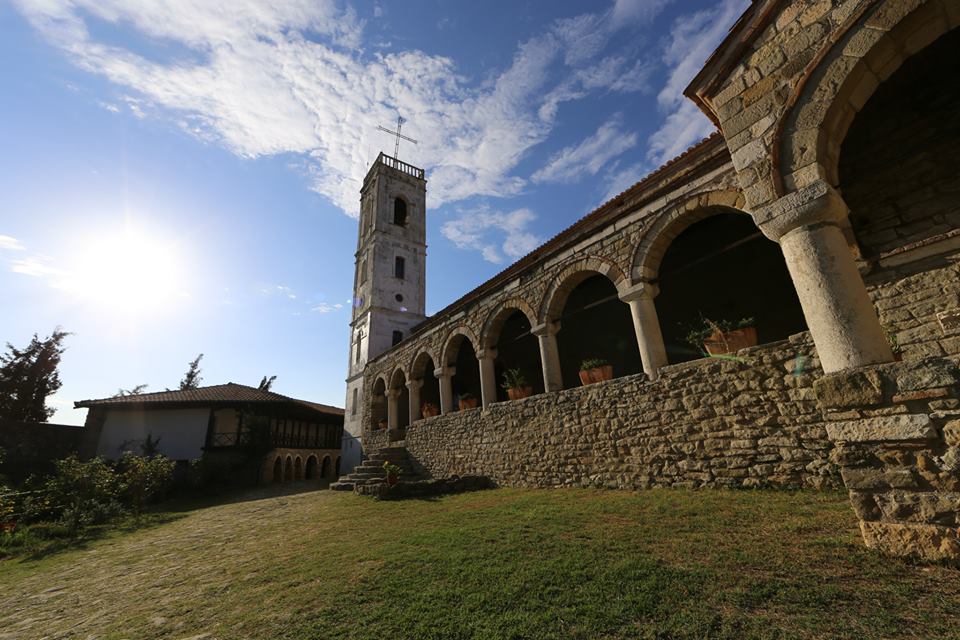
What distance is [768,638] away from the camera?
2.13 metres

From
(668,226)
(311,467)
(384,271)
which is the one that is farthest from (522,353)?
(311,467)

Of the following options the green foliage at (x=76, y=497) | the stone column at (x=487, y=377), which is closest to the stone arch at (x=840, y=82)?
the stone column at (x=487, y=377)

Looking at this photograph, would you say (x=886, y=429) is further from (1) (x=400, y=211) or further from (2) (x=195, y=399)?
(1) (x=400, y=211)

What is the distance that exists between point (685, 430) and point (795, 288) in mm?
2589

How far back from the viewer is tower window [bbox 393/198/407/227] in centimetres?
2491

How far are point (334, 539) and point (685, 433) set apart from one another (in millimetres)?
5654

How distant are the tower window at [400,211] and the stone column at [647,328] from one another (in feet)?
65.7

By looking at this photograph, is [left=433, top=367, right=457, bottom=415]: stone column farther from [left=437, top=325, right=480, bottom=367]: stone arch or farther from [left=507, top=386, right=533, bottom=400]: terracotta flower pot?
[left=507, top=386, right=533, bottom=400]: terracotta flower pot

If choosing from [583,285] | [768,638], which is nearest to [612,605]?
[768,638]

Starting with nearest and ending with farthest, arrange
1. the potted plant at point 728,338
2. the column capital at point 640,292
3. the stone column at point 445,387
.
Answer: the potted plant at point 728,338 → the column capital at point 640,292 → the stone column at point 445,387

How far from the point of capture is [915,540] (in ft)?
9.10

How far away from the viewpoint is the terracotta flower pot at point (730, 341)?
585 cm

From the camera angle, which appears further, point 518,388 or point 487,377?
point 487,377

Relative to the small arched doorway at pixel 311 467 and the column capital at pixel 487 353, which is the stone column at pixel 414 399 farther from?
the small arched doorway at pixel 311 467
